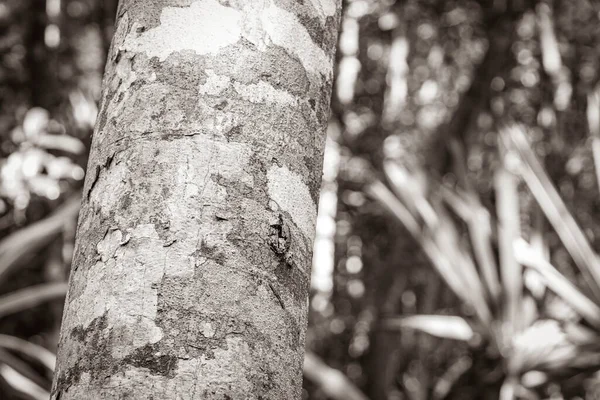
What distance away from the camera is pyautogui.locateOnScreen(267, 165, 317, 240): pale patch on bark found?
653 millimetres

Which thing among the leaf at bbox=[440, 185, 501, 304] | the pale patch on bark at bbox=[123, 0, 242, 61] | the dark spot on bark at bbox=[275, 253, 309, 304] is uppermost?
the leaf at bbox=[440, 185, 501, 304]

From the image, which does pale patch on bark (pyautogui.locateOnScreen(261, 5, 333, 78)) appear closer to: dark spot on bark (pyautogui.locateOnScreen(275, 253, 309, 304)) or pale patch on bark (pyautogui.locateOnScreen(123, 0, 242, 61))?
pale patch on bark (pyautogui.locateOnScreen(123, 0, 242, 61))

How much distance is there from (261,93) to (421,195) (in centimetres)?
252

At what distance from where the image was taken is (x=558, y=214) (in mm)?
2764

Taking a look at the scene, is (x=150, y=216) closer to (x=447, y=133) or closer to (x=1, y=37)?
(x=1, y=37)

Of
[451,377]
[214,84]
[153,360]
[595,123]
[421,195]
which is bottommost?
[153,360]

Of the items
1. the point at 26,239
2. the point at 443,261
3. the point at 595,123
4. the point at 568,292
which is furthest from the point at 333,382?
the point at 595,123

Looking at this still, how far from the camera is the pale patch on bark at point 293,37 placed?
2.30ft

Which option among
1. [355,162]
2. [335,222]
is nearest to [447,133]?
[355,162]

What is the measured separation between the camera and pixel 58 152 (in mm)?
3430

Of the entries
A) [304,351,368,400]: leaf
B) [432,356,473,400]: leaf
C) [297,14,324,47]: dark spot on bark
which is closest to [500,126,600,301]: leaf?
[432,356,473,400]: leaf

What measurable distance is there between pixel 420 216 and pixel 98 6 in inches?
82.7

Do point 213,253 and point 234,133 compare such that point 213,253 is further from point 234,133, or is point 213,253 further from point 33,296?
point 33,296

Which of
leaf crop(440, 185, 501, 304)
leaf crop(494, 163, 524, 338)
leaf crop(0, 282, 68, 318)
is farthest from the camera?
leaf crop(440, 185, 501, 304)
